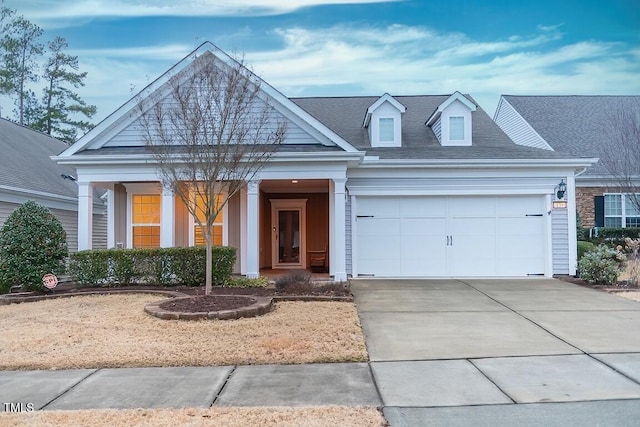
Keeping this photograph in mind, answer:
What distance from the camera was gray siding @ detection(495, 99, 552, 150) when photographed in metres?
18.6

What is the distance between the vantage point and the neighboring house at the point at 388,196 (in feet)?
37.2

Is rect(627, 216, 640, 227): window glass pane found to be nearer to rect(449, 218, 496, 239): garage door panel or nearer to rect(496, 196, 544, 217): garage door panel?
rect(496, 196, 544, 217): garage door panel

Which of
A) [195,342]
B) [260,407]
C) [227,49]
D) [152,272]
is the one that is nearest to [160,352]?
[195,342]

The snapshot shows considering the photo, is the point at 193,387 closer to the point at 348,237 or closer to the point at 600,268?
the point at 348,237

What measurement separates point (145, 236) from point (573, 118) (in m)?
17.9

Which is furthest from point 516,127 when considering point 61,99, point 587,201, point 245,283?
point 61,99

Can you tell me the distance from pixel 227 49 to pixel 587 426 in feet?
34.6

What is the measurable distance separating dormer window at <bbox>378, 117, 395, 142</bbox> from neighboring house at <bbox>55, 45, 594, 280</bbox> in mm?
29

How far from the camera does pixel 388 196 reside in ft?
40.9

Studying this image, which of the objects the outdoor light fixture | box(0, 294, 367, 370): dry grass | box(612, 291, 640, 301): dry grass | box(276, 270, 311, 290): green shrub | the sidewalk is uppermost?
the outdoor light fixture

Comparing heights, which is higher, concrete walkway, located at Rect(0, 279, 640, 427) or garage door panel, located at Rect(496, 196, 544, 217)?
garage door panel, located at Rect(496, 196, 544, 217)

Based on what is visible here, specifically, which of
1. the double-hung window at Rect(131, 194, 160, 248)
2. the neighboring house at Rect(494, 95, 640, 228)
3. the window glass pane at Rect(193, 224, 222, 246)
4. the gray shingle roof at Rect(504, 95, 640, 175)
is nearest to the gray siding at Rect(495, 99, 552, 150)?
the neighboring house at Rect(494, 95, 640, 228)

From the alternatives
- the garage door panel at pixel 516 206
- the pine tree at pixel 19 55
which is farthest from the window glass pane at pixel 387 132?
the pine tree at pixel 19 55

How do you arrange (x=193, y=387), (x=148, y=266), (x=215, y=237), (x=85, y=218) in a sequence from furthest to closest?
(x=215, y=237) → (x=85, y=218) → (x=148, y=266) → (x=193, y=387)
